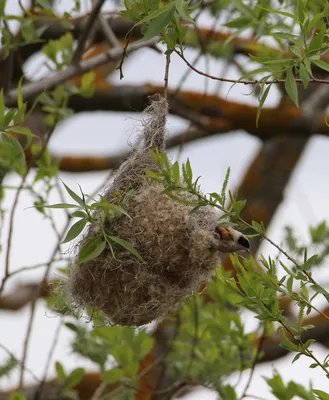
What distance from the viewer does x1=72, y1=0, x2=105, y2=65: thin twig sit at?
8.06 feet

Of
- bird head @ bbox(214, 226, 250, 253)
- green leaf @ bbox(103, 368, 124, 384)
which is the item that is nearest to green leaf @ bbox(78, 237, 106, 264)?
bird head @ bbox(214, 226, 250, 253)

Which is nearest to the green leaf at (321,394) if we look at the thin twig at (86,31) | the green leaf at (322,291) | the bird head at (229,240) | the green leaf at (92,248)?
the green leaf at (322,291)

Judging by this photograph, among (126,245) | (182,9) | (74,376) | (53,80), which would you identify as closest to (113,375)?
(74,376)

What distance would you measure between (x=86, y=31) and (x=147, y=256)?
1069mm

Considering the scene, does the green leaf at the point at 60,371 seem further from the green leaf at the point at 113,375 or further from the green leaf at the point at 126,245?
the green leaf at the point at 126,245

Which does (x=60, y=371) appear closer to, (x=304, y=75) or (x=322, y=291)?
(x=322, y=291)

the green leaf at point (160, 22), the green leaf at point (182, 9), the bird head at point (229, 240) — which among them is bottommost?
the bird head at point (229, 240)

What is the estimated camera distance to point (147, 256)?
163 cm

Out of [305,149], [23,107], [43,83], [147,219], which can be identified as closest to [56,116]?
[43,83]

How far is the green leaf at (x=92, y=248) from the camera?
1510 mm

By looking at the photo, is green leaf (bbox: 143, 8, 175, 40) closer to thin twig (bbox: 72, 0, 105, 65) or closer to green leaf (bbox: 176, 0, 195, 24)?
green leaf (bbox: 176, 0, 195, 24)

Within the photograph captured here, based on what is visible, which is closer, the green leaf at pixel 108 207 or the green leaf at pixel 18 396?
the green leaf at pixel 108 207

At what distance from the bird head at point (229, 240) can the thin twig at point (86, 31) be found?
3.06 ft

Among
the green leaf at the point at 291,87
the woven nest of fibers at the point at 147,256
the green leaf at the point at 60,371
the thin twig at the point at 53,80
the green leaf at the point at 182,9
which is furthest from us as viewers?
the green leaf at the point at 60,371
